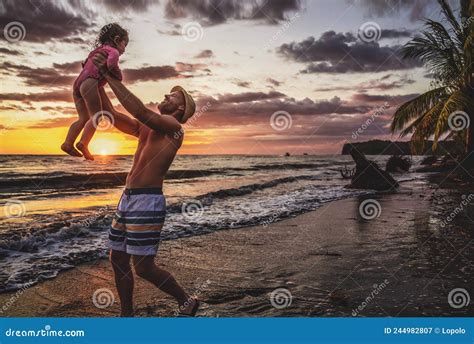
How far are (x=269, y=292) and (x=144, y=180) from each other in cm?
181

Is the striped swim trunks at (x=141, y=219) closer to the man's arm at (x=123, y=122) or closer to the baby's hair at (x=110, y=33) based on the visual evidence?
the man's arm at (x=123, y=122)

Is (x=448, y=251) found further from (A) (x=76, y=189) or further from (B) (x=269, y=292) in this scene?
(A) (x=76, y=189)

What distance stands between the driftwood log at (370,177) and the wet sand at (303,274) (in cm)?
676

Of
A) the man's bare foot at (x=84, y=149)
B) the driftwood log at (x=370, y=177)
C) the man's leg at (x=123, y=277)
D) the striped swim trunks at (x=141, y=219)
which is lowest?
the man's leg at (x=123, y=277)

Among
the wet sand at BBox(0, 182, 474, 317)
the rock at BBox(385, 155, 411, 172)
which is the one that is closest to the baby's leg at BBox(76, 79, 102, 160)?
the wet sand at BBox(0, 182, 474, 317)

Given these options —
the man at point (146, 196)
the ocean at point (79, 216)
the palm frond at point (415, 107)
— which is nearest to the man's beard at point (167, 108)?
the man at point (146, 196)

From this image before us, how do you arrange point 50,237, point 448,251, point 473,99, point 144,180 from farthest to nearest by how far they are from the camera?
point 473,99 → point 50,237 → point 448,251 → point 144,180

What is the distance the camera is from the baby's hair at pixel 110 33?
264 cm

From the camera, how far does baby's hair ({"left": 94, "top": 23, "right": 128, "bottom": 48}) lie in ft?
8.68

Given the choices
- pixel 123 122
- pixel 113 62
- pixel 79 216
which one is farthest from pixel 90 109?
pixel 79 216

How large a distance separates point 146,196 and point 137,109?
0.62 meters
